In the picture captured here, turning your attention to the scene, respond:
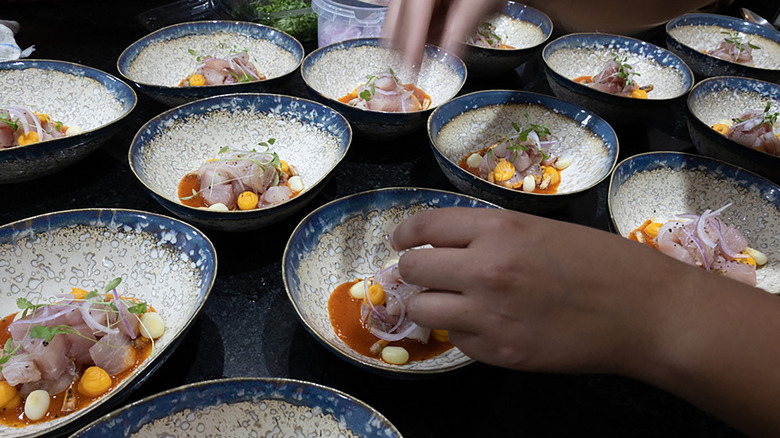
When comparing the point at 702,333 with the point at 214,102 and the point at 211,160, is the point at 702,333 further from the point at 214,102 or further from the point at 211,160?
the point at 214,102

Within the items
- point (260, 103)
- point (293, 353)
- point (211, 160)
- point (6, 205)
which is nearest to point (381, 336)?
point (293, 353)

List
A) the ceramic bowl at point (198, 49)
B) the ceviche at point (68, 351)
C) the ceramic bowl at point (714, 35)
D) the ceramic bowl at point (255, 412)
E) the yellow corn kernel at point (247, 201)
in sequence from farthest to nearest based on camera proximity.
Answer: the ceramic bowl at point (714, 35) < the ceramic bowl at point (198, 49) < the yellow corn kernel at point (247, 201) < the ceviche at point (68, 351) < the ceramic bowl at point (255, 412)

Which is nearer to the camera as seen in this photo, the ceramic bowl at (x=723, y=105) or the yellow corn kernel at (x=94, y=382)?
the yellow corn kernel at (x=94, y=382)

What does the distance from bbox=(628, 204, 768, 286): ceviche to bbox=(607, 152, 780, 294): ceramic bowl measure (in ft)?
0.21

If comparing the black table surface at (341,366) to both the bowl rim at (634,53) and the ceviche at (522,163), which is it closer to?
the ceviche at (522,163)

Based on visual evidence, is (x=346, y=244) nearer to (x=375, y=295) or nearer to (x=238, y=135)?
(x=375, y=295)

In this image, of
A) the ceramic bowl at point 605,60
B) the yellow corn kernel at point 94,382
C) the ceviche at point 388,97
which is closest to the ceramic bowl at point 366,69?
the ceviche at point 388,97

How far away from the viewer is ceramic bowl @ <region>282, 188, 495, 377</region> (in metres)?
1.34

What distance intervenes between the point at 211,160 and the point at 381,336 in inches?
39.3

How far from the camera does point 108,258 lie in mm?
1433

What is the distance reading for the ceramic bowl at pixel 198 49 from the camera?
232 centimetres

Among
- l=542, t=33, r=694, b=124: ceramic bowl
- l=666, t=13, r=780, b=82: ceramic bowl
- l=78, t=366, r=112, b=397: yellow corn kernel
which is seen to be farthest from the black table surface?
l=666, t=13, r=780, b=82: ceramic bowl

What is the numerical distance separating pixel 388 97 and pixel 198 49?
1.12 metres

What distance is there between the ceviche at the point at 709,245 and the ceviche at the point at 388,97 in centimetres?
107
